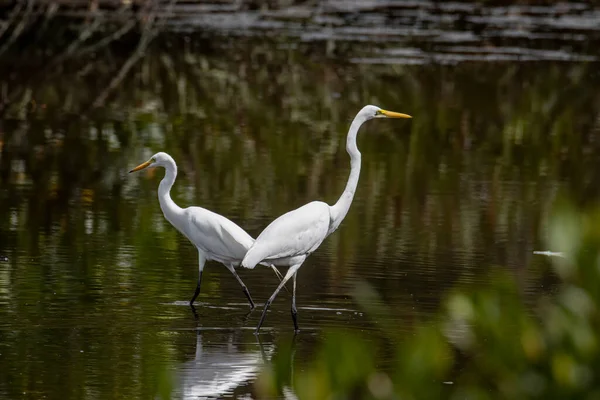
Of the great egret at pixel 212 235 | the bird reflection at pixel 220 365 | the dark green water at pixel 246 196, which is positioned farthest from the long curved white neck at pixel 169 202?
the bird reflection at pixel 220 365

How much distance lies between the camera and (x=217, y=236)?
8.45 metres

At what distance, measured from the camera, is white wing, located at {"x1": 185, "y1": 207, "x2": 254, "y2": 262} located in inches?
328

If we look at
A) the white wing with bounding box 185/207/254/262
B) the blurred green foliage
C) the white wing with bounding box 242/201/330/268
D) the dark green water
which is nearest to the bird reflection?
the dark green water

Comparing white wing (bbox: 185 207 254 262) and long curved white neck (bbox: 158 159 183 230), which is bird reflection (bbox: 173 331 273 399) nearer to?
white wing (bbox: 185 207 254 262)

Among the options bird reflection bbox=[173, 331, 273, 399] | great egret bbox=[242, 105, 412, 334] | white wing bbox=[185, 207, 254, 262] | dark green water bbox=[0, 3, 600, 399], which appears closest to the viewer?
bird reflection bbox=[173, 331, 273, 399]

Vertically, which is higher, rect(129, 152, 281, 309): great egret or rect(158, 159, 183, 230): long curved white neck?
rect(158, 159, 183, 230): long curved white neck

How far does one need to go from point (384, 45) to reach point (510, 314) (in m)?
24.2

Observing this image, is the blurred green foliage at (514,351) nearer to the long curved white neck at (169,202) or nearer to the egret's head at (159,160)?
the long curved white neck at (169,202)

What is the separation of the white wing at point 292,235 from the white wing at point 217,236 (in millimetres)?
159

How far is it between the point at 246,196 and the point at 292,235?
4303 mm

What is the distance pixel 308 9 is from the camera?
3428 centimetres

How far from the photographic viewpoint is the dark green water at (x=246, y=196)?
761cm

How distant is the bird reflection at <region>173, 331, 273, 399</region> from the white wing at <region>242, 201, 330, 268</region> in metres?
0.49

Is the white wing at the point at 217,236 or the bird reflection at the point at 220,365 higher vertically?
the white wing at the point at 217,236
